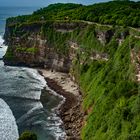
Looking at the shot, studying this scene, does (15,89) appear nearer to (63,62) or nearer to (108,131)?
(63,62)

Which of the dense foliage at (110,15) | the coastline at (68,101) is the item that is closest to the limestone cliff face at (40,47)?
the coastline at (68,101)

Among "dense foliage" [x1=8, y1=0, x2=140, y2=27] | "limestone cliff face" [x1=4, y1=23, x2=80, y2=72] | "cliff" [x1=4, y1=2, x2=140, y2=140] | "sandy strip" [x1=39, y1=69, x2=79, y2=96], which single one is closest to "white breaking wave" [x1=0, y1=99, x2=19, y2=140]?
"cliff" [x1=4, y1=2, x2=140, y2=140]

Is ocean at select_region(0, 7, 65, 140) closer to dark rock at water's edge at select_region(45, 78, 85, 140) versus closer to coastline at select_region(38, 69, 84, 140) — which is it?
dark rock at water's edge at select_region(45, 78, 85, 140)

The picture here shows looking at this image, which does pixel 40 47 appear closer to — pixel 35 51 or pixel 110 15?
pixel 35 51

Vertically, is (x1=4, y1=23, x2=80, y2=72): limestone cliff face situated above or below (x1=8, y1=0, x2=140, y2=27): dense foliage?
below

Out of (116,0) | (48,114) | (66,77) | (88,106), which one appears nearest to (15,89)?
(66,77)

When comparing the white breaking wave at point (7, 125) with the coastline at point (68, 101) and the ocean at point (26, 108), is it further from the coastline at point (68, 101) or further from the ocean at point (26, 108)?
the coastline at point (68, 101)
